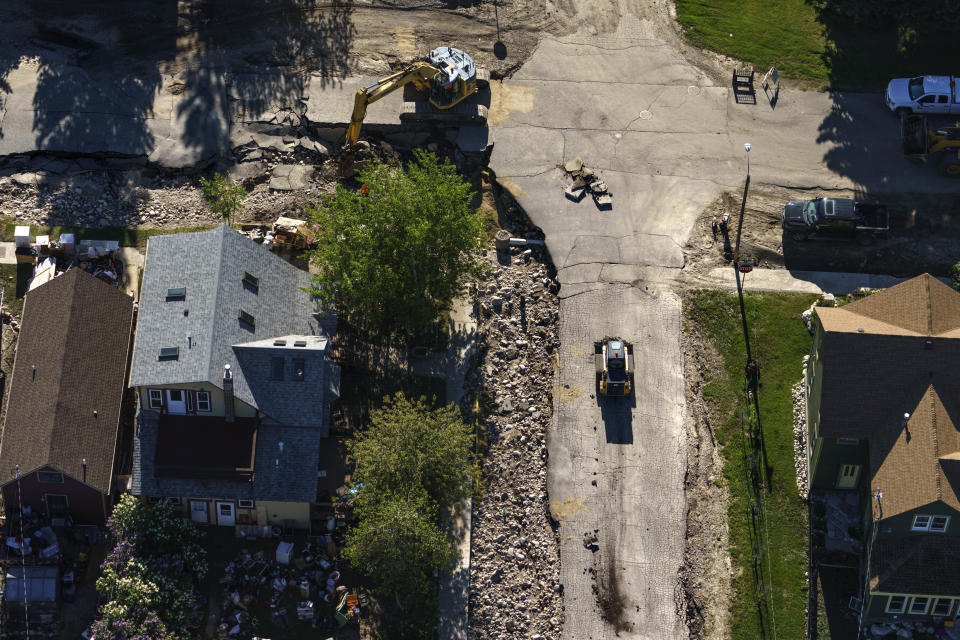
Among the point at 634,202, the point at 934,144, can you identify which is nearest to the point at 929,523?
the point at 634,202

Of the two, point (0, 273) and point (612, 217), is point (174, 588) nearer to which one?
point (0, 273)

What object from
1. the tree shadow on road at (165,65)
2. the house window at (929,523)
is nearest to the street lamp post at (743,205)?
the house window at (929,523)

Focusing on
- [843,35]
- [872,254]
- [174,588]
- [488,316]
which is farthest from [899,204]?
[174,588]

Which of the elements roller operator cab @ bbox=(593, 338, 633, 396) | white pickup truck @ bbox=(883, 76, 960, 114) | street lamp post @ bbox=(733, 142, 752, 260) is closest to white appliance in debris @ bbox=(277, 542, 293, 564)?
roller operator cab @ bbox=(593, 338, 633, 396)

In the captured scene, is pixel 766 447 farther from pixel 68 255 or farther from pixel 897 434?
pixel 68 255

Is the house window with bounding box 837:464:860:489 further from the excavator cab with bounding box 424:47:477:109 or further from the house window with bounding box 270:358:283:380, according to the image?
the excavator cab with bounding box 424:47:477:109

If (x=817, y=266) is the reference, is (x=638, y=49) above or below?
above

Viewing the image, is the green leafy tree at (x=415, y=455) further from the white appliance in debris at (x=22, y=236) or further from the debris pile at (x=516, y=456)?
the white appliance in debris at (x=22, y=236)
